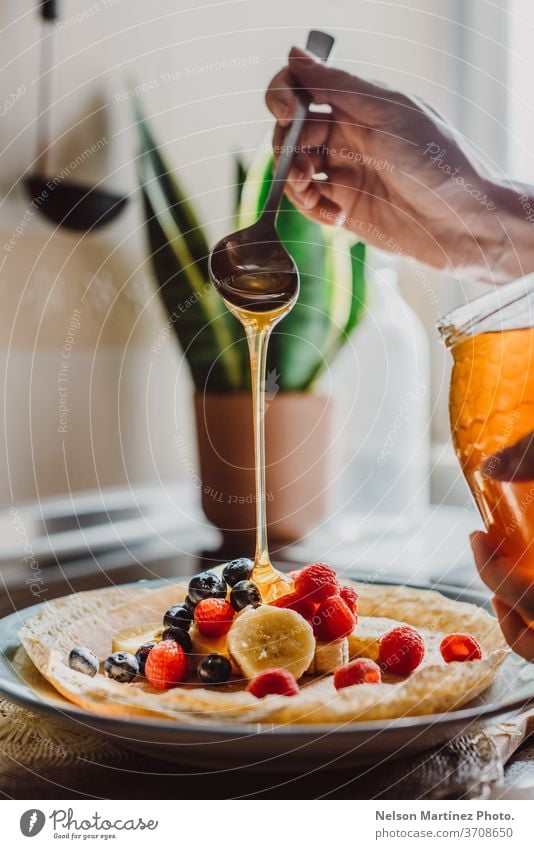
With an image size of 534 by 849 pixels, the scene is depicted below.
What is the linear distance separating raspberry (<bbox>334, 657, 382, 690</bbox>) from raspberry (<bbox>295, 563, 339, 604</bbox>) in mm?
66

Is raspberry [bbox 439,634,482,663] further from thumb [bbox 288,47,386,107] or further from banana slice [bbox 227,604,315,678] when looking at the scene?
thumb [bbox 288,47,386,107]

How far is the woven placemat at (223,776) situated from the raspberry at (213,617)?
3.9 inches

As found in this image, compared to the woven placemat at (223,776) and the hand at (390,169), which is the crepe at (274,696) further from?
the hand at (390,169)

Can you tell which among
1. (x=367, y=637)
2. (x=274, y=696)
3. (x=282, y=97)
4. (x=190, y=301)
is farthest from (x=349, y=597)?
(x=190, y=301)

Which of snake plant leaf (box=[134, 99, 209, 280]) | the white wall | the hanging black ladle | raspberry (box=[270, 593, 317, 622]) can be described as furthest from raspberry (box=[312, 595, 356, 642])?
the hanging black ladle

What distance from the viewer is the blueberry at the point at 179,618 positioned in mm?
465

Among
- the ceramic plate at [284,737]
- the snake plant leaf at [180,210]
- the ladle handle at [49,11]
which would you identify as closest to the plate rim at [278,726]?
the ceramic plate at [284,737]

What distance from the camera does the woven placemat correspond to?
33cm

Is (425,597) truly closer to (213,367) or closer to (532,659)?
(532,659)

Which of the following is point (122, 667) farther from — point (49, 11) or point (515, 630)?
point (49, 11)

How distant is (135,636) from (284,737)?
0.66 ft

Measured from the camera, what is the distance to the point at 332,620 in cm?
44

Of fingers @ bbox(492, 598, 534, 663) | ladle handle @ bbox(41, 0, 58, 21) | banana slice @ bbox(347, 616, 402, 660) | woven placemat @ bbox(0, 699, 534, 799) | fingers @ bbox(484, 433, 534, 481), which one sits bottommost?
woven placemat @ bbox(0, 699, 534, 799)

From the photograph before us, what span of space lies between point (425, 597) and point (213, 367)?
0.37m
